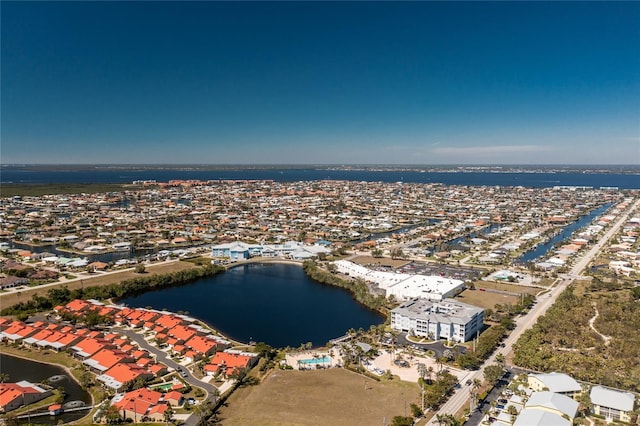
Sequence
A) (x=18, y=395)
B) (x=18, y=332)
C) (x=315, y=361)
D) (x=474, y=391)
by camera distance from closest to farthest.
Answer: (x=18, y=395)
(x=474, y=391)
(x=315, y=361)
(x=18, y=332)

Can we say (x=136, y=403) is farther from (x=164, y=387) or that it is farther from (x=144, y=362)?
(x=144, y=362)

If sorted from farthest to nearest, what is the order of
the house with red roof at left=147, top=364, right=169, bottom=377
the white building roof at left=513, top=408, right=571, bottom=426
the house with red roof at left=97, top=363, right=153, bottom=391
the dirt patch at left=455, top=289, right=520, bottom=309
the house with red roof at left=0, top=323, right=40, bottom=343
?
the dirt patch at left=455, top=289, right=520, bottom=309 < the house with red roof at left=0, top=323, right=40, bottom=343 < the house with red roof at left=147, top=364, right=169, bottom=377 < the house with red roof at left=97, top=363, right=153, bottom=391 < the white building roof at left=513, top=408, right=571, bottom=426

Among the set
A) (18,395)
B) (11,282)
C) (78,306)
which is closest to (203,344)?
(18,395)

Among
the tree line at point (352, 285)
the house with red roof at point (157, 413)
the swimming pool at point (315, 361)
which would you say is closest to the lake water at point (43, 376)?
the house with red roof at point (157, 413)

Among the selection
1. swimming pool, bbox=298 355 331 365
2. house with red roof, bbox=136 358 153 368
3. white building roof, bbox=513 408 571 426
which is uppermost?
white building roof, bbox=513 408 571 426

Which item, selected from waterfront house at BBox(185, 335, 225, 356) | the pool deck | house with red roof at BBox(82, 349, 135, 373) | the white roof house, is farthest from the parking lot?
house with red roof at BBox(82, 349, 135, 373)

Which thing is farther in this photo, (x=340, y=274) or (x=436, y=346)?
(x=340, y=274)

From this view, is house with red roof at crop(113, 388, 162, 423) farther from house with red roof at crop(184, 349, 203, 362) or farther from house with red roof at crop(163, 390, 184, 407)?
house with red roof at crop(184, 349, 203, 362)

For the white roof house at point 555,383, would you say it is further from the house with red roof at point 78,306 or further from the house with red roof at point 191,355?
the house with red roof at point 78,306
